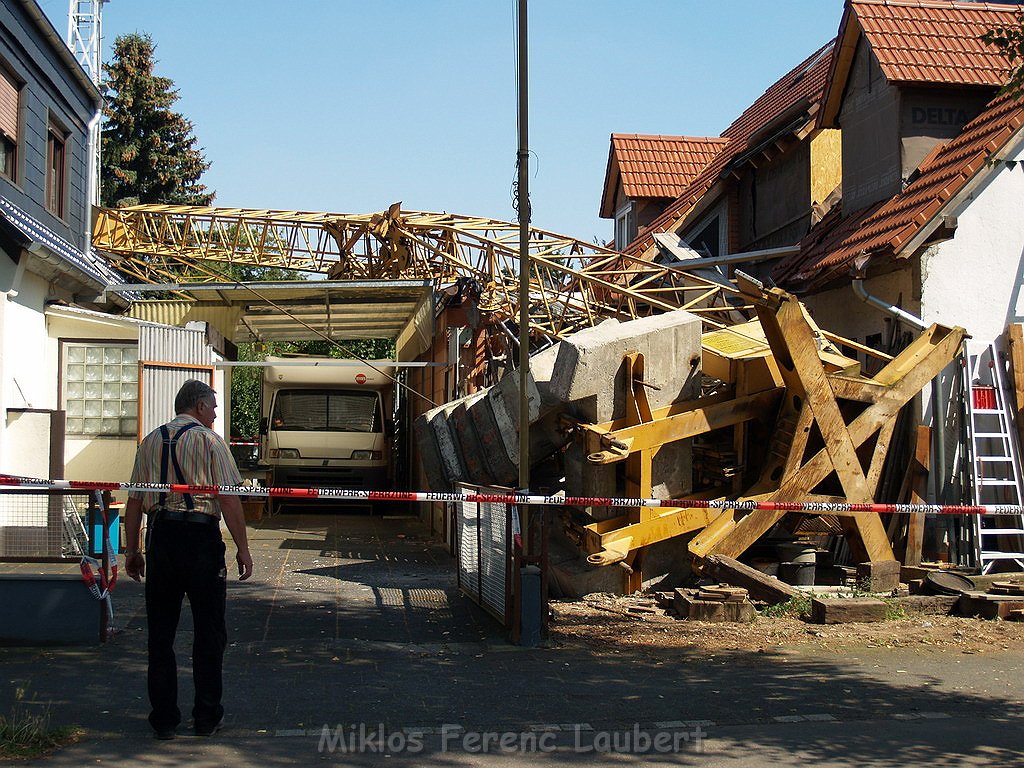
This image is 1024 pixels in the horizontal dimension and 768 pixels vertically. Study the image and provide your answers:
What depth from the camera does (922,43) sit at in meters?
14.8

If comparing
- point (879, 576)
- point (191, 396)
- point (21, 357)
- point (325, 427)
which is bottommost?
point (879, 576)

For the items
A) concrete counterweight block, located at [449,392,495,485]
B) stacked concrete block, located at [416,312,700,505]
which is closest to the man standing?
stacked concrete block, located at [416,312,700,505]

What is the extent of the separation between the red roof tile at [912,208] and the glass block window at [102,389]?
9.09m

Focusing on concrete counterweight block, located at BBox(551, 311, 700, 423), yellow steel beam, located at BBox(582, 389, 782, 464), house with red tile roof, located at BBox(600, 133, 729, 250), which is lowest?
yellow steel beam, located at BBox(582, 389, 782, 464)

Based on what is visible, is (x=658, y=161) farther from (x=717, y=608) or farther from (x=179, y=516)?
(x=179, y=516)

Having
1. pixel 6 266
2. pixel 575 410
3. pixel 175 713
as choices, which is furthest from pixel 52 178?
pixel 175 713

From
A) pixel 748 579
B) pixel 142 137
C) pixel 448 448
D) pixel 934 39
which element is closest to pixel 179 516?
pixel 748 579

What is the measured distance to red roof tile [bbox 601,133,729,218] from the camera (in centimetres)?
2528

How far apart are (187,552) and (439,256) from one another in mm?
10756

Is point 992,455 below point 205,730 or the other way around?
the other way around

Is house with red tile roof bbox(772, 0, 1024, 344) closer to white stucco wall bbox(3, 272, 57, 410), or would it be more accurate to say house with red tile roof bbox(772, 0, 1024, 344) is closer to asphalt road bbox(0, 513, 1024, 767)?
asphalt road bbox(0, 513, 1024, 767)

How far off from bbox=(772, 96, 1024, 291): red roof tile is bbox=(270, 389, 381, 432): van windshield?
8960 millimetres

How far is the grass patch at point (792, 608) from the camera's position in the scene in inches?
379

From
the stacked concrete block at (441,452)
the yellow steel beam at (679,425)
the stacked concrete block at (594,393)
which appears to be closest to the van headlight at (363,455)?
the stacked concrete block at (441,452)
